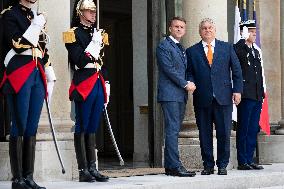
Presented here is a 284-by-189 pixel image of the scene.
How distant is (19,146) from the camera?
21.4ft

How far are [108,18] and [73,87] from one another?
8452 millimetres

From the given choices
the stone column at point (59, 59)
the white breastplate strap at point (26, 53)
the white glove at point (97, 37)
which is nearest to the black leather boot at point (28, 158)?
the white breastplate strap at point (26, 53)

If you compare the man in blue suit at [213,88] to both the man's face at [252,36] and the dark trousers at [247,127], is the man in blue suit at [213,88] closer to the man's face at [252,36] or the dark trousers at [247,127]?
the dark trousers at [247,127]

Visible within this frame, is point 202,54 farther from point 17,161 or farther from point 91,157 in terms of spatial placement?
point 17,161

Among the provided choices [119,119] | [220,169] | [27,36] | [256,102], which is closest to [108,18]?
[119,119]

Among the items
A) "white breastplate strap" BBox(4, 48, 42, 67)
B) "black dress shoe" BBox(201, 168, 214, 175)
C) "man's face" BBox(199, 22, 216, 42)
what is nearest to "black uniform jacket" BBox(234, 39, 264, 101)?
"man's face" BBox(199, 22, 216, 42)

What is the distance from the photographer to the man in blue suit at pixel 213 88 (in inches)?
339

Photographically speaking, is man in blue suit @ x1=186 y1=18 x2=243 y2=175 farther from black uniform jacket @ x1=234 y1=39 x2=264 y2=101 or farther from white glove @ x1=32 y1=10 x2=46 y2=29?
white glove @ x1=32 y1=10 x2=46 y2=29

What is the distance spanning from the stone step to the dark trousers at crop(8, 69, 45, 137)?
728mm

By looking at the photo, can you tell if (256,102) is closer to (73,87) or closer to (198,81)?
(198,81)

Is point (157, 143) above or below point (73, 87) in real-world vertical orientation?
below

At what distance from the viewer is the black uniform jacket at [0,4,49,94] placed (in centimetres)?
652

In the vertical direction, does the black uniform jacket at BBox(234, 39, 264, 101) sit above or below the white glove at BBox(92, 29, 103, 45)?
below

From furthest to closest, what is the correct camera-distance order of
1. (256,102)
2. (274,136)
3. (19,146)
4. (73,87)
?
1. (274,136)
2. (256,102)
3. (73,87)
4. (19,146)
